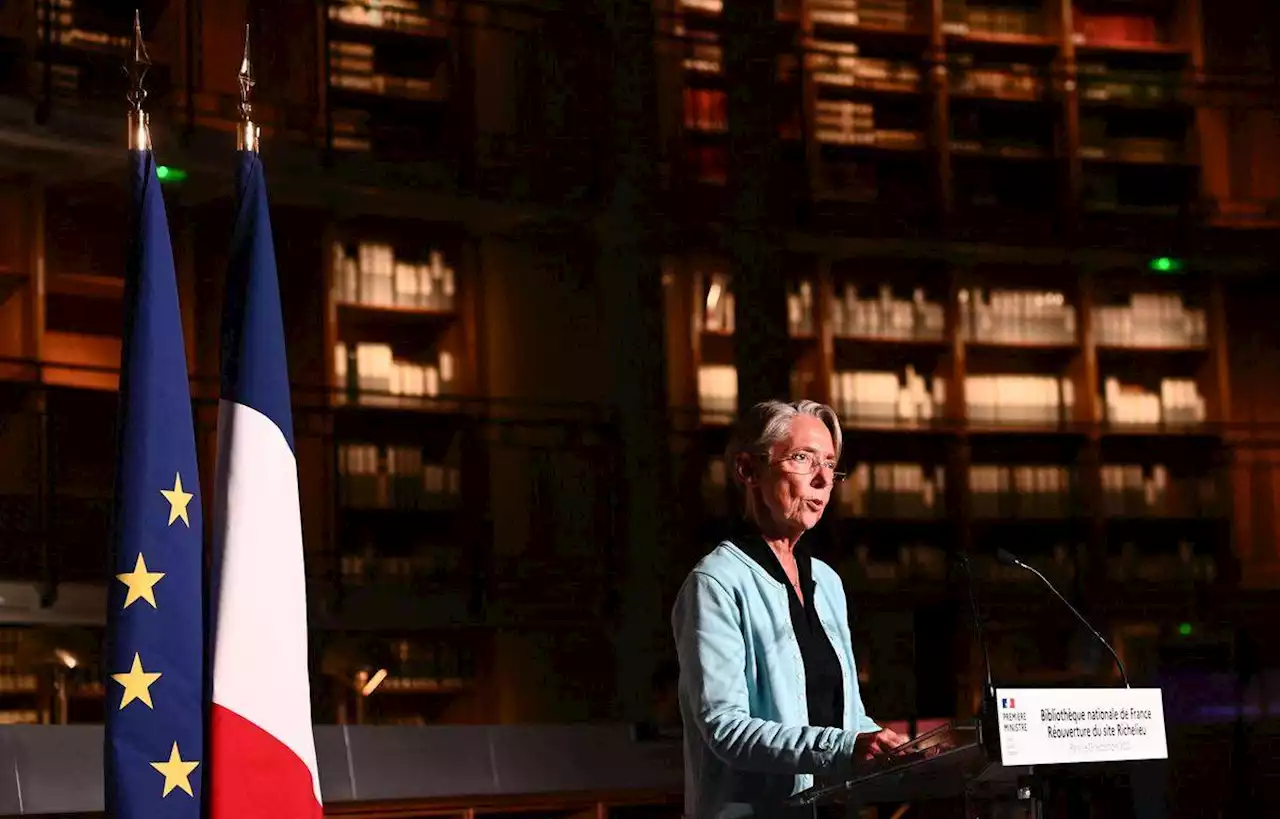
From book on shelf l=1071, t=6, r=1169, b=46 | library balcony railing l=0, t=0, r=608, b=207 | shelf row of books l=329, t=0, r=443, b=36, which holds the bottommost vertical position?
library balcony railing l=0, t=0, r=608, b=207

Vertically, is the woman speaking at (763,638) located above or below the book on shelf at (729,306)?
below

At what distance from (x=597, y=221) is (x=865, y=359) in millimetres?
1236

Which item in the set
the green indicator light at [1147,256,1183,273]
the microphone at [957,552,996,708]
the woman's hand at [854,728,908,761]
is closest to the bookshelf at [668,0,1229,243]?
the green indicator light at [1147,256,1183,273]

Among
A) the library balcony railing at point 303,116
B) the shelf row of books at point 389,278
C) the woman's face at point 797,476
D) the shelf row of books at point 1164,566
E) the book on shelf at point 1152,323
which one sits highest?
the library balcony railing at point 303,116

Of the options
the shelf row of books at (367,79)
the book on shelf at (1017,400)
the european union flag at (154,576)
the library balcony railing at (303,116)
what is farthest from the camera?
the book on shelf at (1017,400)

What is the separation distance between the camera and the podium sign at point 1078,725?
6.21 feet

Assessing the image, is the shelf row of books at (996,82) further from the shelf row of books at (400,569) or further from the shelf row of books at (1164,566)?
the shelf row of books at (400,569)

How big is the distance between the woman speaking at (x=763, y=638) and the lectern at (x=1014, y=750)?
0.09 meters

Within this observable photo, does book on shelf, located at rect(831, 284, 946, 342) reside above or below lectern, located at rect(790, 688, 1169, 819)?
above

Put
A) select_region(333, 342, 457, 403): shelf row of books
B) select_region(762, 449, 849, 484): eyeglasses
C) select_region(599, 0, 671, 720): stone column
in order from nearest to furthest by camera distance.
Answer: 1. select_region(762, 449, 849, 484): eyeglasses
2. select_region(599, 0, 671, 720): stone column
3. select_region(333, 342, 457, 403): shelf row of books

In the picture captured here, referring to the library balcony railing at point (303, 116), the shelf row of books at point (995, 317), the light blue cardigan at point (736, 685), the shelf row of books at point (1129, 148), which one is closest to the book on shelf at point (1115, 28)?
the shelf row of books at point (1129, 148)

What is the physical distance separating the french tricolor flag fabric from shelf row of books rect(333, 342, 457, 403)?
3.10 m

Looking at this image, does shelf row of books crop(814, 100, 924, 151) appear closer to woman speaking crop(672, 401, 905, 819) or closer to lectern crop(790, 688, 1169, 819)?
woman speaking crop(672, 401, 905, 819)

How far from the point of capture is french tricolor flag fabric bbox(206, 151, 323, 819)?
3180 mm
